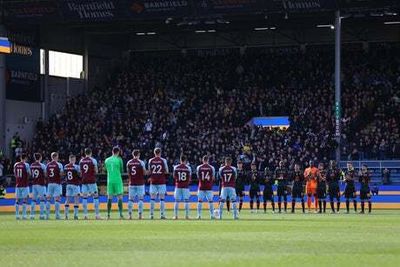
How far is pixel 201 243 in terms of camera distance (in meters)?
21.1

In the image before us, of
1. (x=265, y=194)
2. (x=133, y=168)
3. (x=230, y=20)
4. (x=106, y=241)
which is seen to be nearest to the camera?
(x=106, y=241)

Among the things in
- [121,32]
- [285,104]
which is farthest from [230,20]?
[121,32]

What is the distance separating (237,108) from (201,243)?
35008mm

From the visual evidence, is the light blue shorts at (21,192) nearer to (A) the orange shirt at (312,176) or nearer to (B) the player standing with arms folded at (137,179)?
(B) the player standing with arms folded at (137,179)

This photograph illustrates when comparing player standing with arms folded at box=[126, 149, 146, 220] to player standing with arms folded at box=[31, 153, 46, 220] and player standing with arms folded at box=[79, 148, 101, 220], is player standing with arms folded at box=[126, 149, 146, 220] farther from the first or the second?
player standing with arms folded at box=[31, 153, 46, 220]

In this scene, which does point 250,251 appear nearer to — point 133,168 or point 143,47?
point 133,168

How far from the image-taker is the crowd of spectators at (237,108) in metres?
49.8

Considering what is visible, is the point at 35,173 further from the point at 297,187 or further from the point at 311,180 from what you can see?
the point at 311,180

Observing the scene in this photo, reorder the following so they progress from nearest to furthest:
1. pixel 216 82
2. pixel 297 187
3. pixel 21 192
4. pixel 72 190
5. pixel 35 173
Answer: pixel 72 190, pixel 35 173, pixel 21 192, pixel 297 187, pixel 216 82

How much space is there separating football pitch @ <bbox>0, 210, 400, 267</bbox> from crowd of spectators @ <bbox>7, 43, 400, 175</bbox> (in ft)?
67.7

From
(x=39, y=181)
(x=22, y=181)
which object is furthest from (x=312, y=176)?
(x=22, y=181)

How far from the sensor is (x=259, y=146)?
4984 centimetres

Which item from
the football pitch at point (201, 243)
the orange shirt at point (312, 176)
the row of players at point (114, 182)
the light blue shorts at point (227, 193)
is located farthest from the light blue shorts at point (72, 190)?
the orange shirt at point (312, 176)

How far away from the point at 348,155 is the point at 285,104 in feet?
23.6
